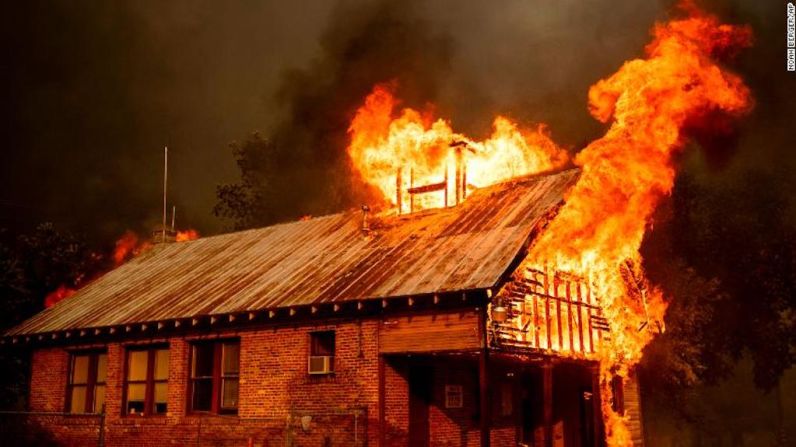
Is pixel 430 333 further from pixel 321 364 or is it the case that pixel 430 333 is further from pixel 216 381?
pixel 216 381

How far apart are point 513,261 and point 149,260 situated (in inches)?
708

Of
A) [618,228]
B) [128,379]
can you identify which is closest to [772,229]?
[618,228]

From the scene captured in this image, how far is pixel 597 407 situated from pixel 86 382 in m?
15.4

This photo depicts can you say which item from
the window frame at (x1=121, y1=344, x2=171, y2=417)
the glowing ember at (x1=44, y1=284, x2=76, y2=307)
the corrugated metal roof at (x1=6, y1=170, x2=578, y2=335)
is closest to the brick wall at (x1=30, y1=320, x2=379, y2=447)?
the window frame at (x1=121, y1=344, x2=171, y2=417)

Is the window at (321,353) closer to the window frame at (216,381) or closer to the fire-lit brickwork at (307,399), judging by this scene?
Result: the fire-lit brickwork at (307,399)

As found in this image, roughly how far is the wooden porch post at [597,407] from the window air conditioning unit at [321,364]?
21.8 ft

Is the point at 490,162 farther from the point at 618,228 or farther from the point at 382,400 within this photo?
the point at 382,400

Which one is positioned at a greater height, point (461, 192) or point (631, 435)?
point (461, 192)

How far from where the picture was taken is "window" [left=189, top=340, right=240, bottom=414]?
19.5 meters

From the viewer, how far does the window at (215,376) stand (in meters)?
19.5

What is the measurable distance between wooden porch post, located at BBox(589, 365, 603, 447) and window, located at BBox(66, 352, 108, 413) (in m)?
14.3

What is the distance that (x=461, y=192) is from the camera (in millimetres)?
21438

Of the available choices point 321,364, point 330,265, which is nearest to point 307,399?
point 321,364

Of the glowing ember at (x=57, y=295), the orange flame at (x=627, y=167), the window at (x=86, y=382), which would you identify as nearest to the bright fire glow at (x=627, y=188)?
the orange flame at (x=627, y=167)
